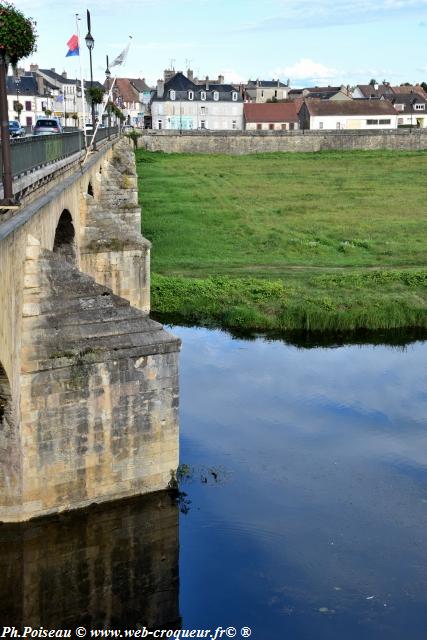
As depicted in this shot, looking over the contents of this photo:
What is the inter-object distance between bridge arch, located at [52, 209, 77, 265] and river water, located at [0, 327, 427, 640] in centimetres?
502

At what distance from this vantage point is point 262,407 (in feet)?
57.7

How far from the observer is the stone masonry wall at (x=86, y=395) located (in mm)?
12102

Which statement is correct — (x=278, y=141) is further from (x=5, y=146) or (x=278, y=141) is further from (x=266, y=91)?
(x=5, y=146)

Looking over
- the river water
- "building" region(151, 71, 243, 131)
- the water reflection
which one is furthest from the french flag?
"building" region(151, 71, 243, 131)

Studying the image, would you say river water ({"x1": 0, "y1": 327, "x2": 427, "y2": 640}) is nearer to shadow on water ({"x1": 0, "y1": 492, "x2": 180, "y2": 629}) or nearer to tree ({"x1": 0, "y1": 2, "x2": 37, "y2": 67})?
shadow on water ({"x1": 0, "y1": 492, "x2": 180, "y2": 629})

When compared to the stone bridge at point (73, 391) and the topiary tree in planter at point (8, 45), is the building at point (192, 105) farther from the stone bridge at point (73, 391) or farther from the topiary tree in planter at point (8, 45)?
the topiary tree in planter at point (8, 45)

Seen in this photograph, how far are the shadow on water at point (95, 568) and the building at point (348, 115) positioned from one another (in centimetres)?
8993

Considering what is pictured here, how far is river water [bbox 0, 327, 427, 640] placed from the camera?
11047 millimetres

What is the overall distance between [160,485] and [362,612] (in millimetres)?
4103

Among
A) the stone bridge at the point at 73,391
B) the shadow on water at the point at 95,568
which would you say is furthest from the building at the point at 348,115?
the shadow on water at the point at 95,568

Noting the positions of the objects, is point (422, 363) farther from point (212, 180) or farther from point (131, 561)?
point (212, 180)

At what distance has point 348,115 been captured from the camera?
322 feet

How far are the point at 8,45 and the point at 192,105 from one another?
92897mm

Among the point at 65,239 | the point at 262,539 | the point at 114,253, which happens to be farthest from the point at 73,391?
the point at 114,253
